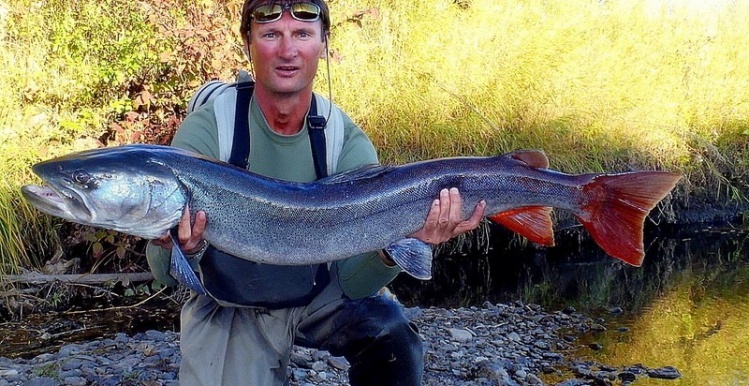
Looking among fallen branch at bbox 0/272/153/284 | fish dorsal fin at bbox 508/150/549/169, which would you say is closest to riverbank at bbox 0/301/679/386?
fallen branch at bbox 0/272/153/284

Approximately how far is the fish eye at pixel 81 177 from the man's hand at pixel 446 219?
143 centimetres

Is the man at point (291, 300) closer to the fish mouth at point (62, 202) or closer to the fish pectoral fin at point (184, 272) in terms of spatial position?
the fish pectoral fin at point (184, 272)

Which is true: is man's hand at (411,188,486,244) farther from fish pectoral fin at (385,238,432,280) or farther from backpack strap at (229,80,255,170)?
backpack strap at (229,80,255,170)

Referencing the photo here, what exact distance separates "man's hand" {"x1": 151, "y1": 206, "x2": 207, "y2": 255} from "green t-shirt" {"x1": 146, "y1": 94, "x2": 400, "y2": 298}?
425mm

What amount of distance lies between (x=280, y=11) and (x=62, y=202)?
1403mm

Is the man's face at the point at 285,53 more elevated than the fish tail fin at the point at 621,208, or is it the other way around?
the man's face at the point at 285,53

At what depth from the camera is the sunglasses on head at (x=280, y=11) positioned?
3379 mm

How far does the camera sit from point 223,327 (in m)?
3.38

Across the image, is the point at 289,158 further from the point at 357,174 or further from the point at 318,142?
the point at 357,174

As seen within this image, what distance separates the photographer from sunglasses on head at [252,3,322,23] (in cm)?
338

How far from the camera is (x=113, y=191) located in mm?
2639

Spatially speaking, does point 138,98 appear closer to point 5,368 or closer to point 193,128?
point 5,368

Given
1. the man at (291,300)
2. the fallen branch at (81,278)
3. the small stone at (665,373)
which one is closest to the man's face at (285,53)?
the man at (291,300)


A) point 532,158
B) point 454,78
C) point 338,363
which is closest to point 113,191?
point 532,158
